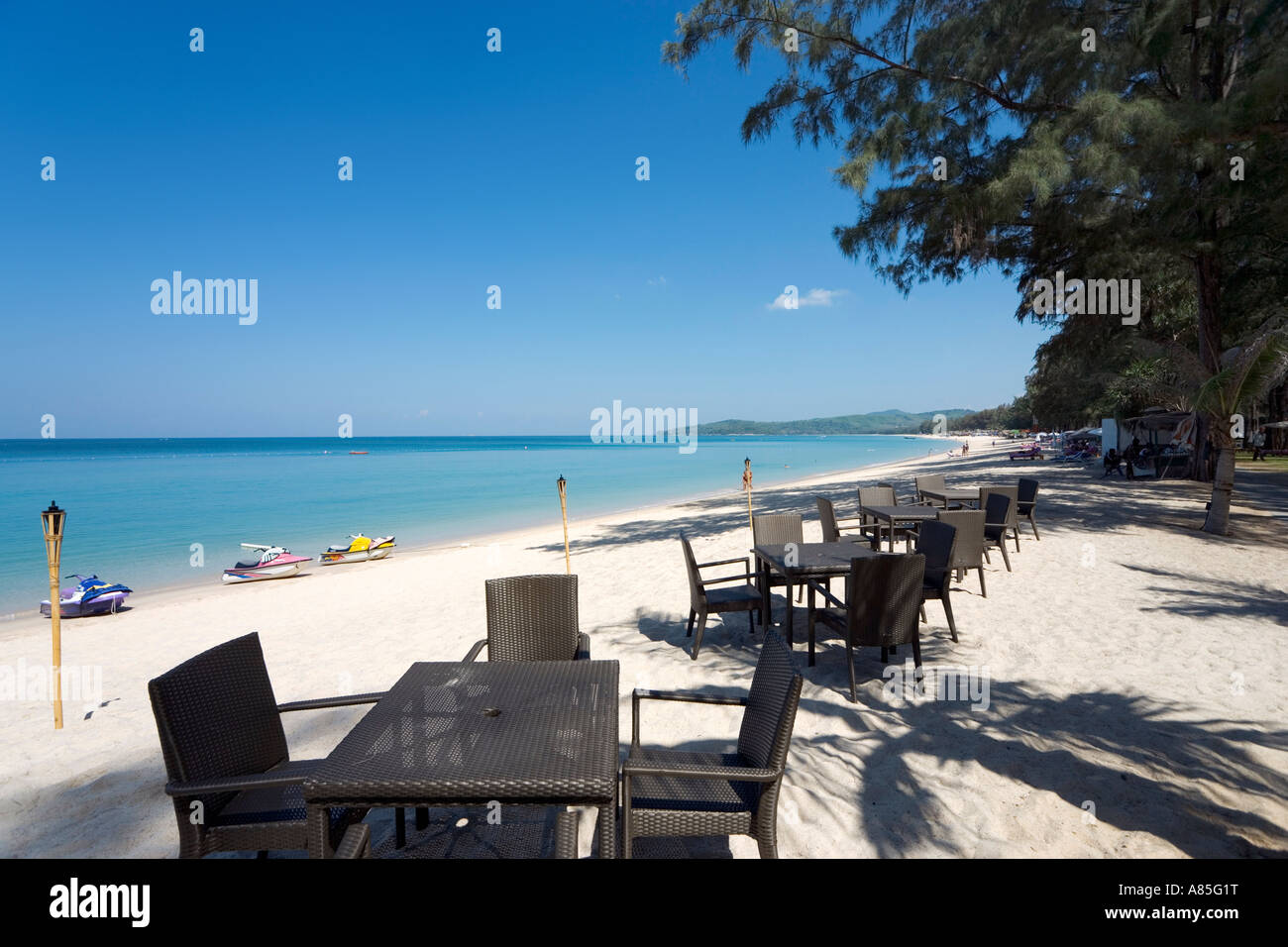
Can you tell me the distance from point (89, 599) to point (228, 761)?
29.3 feet

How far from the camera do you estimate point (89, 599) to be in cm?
845

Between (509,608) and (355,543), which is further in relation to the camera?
(355,543)

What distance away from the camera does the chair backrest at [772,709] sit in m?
1.92

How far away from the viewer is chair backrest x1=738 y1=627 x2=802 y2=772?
6.30 ft

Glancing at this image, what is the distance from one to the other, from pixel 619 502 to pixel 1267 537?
19209mm

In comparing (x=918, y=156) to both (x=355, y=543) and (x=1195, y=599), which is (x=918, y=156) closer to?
(x=1195, y=599)

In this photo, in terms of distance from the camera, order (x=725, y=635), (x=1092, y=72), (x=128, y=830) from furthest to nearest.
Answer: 1. (x=1092, y=72)
2. (x=725, y=635)
3. (x=128, y=830)

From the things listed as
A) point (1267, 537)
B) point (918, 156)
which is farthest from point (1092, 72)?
point (1267, 537)

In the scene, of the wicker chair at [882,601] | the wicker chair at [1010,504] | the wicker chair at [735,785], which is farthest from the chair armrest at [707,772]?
the wicker chair at [1010,504]

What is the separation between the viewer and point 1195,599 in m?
5.70

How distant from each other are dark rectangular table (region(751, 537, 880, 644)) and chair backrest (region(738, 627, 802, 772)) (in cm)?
220

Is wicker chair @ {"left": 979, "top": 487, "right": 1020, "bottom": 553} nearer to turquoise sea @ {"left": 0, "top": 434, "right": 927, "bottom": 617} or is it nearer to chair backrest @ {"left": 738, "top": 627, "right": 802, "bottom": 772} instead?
chair backrest @ {"left": 738, "top": 627, "right": 802, "bottom": 772}
